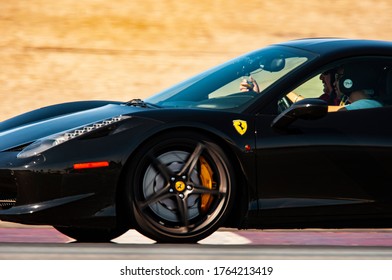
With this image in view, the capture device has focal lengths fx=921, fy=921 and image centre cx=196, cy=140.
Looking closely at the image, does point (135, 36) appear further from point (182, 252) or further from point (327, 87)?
point (182, 252)

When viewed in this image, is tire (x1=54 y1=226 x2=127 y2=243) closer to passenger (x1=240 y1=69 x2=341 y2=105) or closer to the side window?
passenger (x1=240 y1=69 x2=341 y2=105)

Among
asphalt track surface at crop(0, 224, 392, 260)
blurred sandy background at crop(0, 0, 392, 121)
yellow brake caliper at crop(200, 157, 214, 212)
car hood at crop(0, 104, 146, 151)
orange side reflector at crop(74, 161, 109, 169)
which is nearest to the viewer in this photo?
asphalt track surface at crop(0, 224, 392, 260)

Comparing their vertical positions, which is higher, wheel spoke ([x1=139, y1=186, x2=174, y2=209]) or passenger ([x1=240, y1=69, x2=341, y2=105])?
passenger ([x1=240, y1=69, x2=341, y2=105])

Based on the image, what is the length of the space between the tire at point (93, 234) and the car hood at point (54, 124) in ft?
2.68

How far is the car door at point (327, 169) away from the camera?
5559 mm

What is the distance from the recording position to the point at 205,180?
5527 millimetres

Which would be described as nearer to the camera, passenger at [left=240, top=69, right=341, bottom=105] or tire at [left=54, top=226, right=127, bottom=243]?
passenger at [left=240, top=69, right=341, bottom=105]

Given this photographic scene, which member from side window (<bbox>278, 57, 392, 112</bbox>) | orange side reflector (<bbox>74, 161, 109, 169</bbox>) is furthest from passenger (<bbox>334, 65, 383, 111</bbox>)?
orange side reflector (<bbox>74, 161, 109, 169</bbox>)

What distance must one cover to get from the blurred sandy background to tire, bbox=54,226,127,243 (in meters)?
9.64

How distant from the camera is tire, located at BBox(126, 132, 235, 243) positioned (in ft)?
17.8

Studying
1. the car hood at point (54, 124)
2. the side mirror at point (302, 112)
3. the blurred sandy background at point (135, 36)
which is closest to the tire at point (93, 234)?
the car hood at point (54, 124)

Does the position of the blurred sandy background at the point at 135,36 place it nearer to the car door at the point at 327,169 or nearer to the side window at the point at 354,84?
the side window at the point at 354,84
